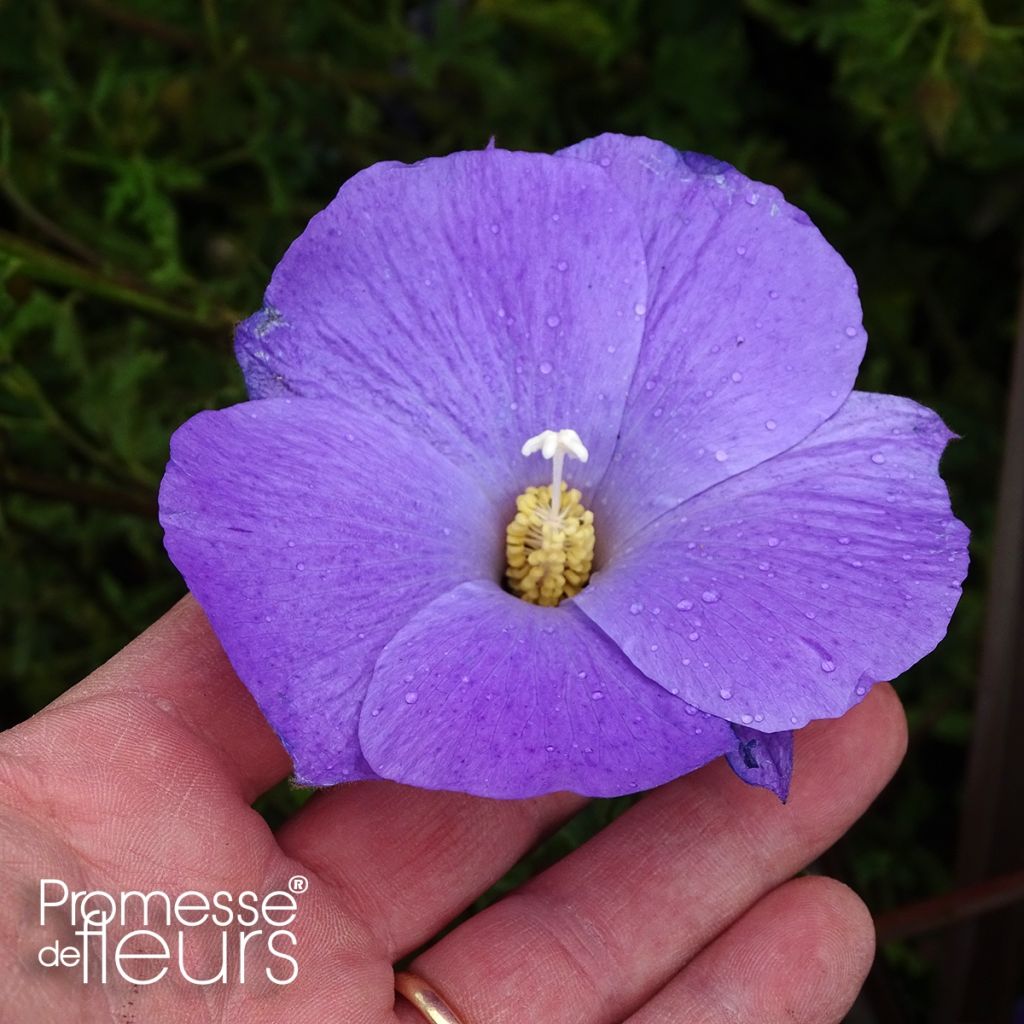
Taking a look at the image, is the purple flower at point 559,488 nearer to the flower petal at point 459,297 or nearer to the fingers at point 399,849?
the flower petal at point 459,297

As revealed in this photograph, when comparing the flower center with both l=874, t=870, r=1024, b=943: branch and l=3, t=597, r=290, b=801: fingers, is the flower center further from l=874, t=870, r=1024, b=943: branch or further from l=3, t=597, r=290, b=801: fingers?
l=874, t=870, r=1024, b=943: branch

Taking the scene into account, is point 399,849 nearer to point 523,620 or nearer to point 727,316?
point 523,620

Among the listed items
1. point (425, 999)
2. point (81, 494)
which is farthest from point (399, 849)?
point (81, 494)

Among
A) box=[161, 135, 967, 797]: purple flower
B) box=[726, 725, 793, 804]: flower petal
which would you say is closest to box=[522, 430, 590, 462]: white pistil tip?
box=[161, 135, 967, 797]: purple flower

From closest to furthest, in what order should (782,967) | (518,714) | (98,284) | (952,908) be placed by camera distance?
(518,714), (782,967), (98,284), (952,908)

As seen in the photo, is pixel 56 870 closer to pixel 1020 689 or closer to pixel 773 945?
pixel 773 945

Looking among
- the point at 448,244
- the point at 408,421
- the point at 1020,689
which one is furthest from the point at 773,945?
the point at 448,244

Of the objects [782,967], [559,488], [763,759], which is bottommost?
[782,967]
